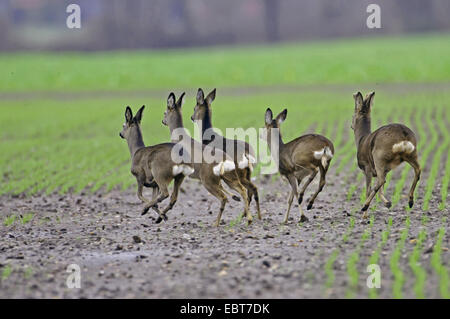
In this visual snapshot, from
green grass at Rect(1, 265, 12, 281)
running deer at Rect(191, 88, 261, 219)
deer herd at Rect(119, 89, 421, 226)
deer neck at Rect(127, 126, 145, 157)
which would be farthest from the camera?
deer neck at Rect(127, 126, 145, 157)

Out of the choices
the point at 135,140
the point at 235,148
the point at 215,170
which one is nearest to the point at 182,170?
the point at 215,170

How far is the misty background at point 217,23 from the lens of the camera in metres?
76.7

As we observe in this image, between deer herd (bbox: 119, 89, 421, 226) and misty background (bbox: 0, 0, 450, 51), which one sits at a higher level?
misty background (bbox: 0, 0, 450, 51)

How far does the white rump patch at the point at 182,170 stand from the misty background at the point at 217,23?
6369 cm

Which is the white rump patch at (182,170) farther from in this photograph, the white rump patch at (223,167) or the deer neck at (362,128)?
the deer neck at (362,128)

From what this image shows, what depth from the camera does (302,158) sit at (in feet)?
39.6

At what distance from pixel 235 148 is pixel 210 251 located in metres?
2.47

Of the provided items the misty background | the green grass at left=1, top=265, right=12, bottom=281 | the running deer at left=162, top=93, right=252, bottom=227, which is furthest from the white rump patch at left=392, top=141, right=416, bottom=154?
the misty background

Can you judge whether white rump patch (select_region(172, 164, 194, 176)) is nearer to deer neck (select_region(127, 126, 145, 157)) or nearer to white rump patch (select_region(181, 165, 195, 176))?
white rump patch (select_region(181, 165, 195, 176))

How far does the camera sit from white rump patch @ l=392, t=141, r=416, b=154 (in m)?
11.7

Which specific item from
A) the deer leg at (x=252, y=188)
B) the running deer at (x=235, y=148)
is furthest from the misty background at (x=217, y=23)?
the deer leg at (x=252, y=188)

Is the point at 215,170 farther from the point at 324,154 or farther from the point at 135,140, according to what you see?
the point at 135,140

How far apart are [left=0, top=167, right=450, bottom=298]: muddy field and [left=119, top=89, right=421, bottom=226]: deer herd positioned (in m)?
0.49

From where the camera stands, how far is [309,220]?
40.3 feet
